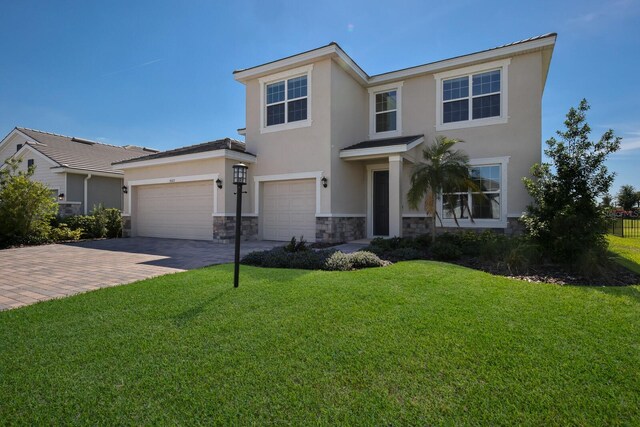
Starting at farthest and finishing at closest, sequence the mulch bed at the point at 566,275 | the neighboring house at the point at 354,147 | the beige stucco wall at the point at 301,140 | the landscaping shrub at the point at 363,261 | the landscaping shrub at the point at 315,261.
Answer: the beige stucco wall at the point at 301,140, the neighboring house at the point at 354,147, the landscaping shrub at the point at 363,261, the landscaping shrub at the point at 315,261, the mulch bed at the point at 566,275

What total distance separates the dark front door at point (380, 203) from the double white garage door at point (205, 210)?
8.97 ft

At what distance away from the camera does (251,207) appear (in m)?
12.5

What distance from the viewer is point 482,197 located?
10.9 meters

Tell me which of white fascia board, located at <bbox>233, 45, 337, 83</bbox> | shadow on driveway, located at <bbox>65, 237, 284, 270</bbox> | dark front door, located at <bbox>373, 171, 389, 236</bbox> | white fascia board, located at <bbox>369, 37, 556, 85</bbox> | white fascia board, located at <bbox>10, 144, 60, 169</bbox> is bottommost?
shadow on driveway, located at <bbox>65, 237, 284, 270</bbox>

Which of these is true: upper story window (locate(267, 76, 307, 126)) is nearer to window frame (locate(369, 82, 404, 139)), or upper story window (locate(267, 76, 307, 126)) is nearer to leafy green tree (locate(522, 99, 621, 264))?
window frame (locate(369, 82, 404, 139))

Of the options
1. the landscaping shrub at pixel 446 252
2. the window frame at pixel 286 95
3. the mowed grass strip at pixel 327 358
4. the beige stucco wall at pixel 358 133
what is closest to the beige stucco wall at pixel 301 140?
the beige stucco wall at pixel 358 133

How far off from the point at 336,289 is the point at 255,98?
10135 millimetres

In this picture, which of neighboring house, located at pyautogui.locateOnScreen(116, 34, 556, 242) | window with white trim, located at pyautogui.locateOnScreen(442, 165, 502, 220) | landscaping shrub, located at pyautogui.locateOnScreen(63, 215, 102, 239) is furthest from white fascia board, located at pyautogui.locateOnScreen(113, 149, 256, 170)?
window with white trim, located at pyautogui.locateOnScreen(442, 165, 502, 220)

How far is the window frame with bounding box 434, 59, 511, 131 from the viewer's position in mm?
10539

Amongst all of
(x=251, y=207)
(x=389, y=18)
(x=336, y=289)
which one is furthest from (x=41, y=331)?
(x=389, y=18)

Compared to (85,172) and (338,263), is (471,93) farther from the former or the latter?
(85,172)

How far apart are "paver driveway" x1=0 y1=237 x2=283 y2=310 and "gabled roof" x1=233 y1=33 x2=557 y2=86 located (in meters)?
6.71

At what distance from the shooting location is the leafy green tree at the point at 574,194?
6340 mm

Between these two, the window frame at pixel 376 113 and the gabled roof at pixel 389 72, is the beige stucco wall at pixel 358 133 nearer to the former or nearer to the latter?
the window frame at pixel 376 113
